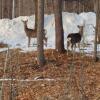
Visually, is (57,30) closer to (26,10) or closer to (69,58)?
(69,58)

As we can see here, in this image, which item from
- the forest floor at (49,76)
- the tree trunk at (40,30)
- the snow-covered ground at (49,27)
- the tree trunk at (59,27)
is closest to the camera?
the forest floor at (49,76)

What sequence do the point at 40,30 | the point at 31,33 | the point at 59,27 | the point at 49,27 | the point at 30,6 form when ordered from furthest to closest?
the point at 30,6, the point at 49,27, the point at 31,33, the point at 59,27, the point at 40,30

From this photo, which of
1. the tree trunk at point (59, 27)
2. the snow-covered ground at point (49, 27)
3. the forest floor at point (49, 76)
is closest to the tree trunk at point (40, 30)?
the forest floor at point (49, 76)

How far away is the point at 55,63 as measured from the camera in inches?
663

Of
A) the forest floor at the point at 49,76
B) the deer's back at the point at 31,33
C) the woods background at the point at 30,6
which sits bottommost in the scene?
the forest floor at the point at 49,76

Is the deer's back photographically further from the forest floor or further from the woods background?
the woods background

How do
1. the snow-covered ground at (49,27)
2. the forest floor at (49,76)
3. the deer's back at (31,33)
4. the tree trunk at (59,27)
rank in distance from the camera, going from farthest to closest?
the snow-covered ground at (49,27) → the deer's back at (31,33) → the tree trunk at (59,27) → the forest floor at (49,76)

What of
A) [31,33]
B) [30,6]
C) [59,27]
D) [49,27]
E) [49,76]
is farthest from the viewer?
[30,6]

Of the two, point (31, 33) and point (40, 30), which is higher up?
point (40, 30)

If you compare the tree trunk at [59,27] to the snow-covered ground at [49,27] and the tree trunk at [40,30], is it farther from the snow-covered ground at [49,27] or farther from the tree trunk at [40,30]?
the snow-covered ground at [49,27]

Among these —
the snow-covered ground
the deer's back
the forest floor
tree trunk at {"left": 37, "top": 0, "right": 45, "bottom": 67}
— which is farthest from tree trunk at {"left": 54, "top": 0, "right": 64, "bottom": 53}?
the deer's back

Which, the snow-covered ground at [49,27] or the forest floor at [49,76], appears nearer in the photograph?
the forest floor at [49,76]

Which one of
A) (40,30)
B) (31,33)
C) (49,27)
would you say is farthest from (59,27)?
(49,27)

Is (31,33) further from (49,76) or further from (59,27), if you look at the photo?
(49,76)
